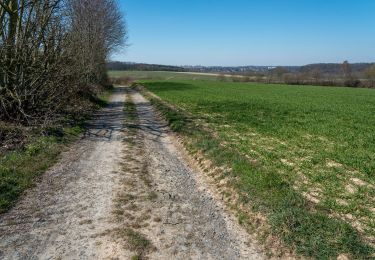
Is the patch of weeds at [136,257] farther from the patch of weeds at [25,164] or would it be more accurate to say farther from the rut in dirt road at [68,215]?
the patch of weeds at [25,164]

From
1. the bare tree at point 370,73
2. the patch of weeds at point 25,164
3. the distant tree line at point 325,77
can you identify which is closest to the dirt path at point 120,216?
the patch of weeds at point 25,164

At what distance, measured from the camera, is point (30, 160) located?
31.9ft

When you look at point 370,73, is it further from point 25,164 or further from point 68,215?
point 68,215

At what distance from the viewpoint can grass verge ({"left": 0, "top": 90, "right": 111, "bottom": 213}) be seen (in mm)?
7547

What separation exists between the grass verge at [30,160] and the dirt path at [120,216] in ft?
0.90

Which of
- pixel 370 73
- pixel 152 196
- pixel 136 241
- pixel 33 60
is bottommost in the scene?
pixel 370 73

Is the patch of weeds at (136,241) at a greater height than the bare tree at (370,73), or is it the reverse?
the patch of weeds at (136,241)

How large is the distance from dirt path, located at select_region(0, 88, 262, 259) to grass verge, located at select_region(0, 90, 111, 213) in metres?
0.28

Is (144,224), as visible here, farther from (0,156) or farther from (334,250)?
(0,156)

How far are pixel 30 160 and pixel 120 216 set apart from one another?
450cm

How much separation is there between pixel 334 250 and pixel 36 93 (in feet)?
46.0

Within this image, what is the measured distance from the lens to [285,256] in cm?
531

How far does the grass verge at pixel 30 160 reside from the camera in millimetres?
7547

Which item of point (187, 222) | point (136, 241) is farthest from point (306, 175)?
point (136, 241)
